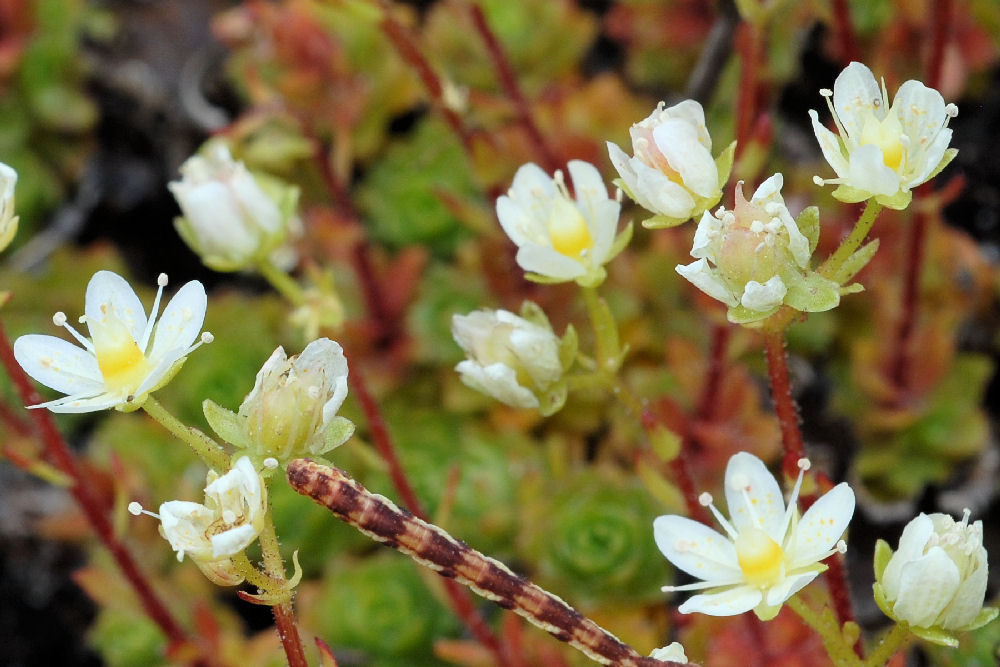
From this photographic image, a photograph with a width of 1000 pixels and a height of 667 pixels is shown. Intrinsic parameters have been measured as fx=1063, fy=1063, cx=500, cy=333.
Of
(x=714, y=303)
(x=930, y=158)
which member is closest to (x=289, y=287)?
(x=714, y=303)

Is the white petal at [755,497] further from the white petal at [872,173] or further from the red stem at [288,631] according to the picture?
the red stem at [288,631]

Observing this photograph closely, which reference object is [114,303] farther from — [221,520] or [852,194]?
[852,194]

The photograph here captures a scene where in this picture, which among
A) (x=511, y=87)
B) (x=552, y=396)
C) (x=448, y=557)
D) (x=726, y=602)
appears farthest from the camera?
(x=511, y=87)

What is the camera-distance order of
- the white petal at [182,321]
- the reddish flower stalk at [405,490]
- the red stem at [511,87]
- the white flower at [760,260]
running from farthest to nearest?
the red stem at [511,87] → the reddish flower stalk at [405,490] → the white petal at [182,321] → the white flower at [760,260]

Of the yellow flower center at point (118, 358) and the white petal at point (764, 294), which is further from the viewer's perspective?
the yellow flower center at point (118, 358)

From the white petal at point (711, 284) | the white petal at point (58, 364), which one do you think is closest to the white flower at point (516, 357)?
the white petal at point (711, 284)

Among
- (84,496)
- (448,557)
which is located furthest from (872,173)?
(84,496)

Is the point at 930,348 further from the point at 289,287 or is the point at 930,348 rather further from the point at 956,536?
the point at 289,287
